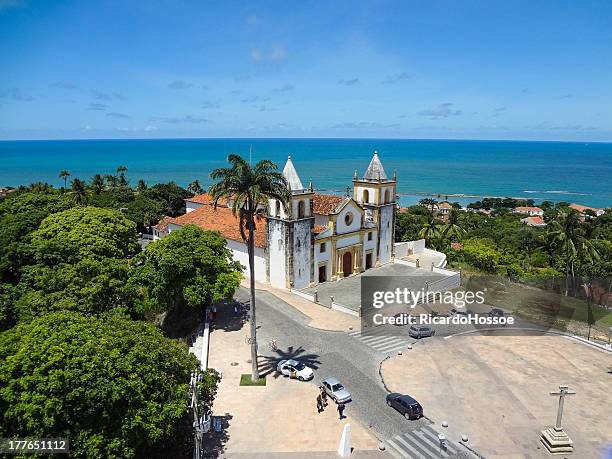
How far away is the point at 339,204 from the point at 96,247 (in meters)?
21.3

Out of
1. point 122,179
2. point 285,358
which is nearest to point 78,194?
point 122,179

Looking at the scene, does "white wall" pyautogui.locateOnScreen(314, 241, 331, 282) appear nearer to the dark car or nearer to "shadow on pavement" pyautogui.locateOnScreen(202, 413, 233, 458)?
the dark car

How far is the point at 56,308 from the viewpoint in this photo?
2588cm

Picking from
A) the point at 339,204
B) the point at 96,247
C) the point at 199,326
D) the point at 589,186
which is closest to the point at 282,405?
the point at 199,326

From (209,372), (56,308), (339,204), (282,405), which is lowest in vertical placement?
(282,405)

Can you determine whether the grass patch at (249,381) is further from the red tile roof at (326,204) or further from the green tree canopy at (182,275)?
the red tile roof at (326,204)

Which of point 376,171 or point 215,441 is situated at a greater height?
point 376,171

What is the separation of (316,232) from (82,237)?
63.4 feet

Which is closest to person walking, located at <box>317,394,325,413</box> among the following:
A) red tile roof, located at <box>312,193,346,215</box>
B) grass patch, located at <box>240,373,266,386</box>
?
grass patch, located at <box>240,373,266,386</box>

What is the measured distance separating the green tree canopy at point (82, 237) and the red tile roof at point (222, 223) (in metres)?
8.16

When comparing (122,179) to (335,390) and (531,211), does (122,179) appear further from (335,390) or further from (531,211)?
(531,211)

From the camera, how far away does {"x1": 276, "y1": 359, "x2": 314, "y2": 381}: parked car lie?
87.7 ft

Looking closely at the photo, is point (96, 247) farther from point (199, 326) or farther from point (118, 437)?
point (118, 437)

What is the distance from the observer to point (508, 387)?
2614 centimetres
